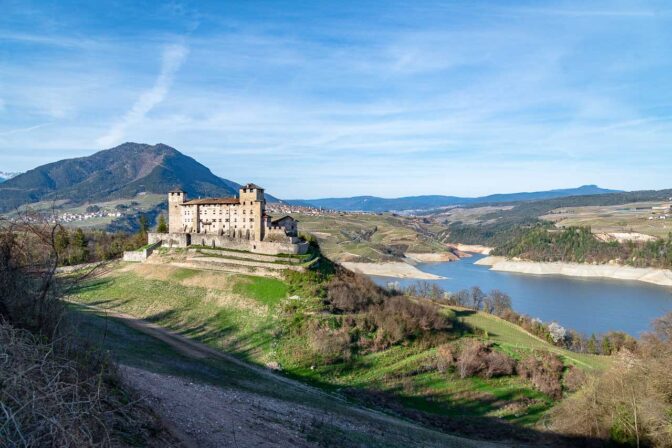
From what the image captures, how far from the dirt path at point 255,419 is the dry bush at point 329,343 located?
21.6ft

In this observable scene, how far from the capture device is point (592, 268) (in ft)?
374

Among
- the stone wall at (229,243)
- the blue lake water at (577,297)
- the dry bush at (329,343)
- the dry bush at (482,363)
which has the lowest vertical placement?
the blue lake water at (577,297)

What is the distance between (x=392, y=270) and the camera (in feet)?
355

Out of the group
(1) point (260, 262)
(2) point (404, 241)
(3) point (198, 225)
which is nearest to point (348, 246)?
(2) point (404, 241)

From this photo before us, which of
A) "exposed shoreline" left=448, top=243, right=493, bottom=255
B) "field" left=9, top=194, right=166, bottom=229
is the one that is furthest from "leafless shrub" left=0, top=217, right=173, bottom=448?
"exposed shoreline" left=448, top=243, right=493, bottom=255

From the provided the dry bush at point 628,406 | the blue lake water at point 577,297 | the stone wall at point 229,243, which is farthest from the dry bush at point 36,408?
the blue lake water at point 577,297

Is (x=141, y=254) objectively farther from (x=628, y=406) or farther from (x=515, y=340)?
(x=628, y=406)

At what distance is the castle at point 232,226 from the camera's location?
45.5 metres

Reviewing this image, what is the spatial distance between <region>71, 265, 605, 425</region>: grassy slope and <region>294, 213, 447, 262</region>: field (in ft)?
249

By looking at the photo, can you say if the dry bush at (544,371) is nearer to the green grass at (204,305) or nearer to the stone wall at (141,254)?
the green grass at (204,305)

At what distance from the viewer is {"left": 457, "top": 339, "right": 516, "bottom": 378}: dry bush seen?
105 feet

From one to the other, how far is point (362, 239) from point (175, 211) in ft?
325

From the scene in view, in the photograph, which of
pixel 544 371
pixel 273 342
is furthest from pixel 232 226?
pixel 544 371

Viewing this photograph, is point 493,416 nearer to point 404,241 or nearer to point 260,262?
point 260,262
